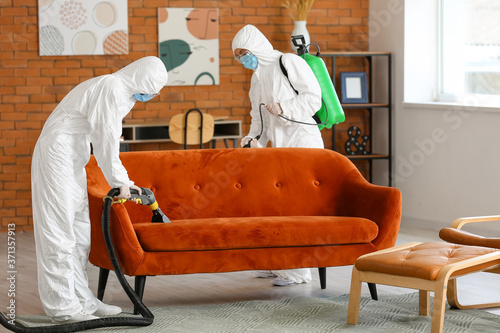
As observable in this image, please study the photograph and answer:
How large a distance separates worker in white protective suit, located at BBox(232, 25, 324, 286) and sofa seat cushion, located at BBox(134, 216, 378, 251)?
0.72 m

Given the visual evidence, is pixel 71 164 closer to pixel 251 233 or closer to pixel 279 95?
pixel 251 233

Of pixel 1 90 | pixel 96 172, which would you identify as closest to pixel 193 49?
pixel 1 90

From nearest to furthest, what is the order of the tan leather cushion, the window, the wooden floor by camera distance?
1. the tan leather cushion
2. the wooden floor
3. the window

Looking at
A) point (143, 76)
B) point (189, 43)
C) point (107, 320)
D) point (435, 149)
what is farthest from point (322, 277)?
point (189, 43)

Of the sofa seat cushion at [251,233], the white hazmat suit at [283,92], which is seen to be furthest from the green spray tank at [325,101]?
the sofa seat cushion at [251,233]

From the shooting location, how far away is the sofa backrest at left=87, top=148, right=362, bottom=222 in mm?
4531

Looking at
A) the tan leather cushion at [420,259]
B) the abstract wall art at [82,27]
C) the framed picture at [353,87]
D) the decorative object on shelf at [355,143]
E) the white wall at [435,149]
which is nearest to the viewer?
the tan leather cushion at [420,259]

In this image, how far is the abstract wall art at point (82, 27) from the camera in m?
6.86

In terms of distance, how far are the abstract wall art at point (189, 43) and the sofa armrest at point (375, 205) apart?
295 cm

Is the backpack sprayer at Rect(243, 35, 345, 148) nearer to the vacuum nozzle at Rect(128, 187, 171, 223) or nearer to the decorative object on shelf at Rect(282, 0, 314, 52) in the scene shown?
the vacuum nozzle at Rect(128, 187, 171, 223)

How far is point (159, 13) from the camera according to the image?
23.4 ft

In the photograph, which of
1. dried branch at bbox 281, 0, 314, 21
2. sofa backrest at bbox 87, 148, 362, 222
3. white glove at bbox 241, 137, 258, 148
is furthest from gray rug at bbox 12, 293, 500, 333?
dried branch at bbox 281, 0, 314, 21

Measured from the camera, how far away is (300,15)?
287 inches

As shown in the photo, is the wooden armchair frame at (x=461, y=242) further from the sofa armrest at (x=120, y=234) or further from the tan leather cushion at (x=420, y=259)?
the sofa armrest at (x=120, y=234)
